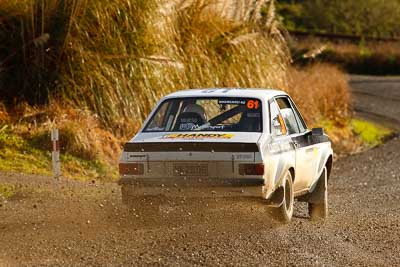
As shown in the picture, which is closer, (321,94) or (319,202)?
(319,202)

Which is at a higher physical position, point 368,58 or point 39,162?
point 39,162

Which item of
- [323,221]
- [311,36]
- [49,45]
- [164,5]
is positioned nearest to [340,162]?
[164,5]

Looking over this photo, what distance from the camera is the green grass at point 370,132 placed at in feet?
90.2

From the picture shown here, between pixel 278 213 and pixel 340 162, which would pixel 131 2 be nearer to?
pixel 340 162

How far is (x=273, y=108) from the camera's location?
1163 centimetres

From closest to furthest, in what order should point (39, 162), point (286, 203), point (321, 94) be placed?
point (286, 203) → point (39, 162) → point (321, 94)

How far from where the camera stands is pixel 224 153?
10.4 m

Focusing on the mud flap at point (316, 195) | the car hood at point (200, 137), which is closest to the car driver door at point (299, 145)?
the mud flap at point (316, 195)

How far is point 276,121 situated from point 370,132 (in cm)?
1813

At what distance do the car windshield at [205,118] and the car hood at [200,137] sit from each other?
0.82 feet

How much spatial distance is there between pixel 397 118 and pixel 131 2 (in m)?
16.3

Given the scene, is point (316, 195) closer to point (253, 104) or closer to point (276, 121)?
point (276, 121)

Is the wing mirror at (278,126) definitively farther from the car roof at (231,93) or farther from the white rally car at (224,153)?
the car roof at (231,93)

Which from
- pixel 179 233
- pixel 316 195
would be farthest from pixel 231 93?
pixel 179 233
